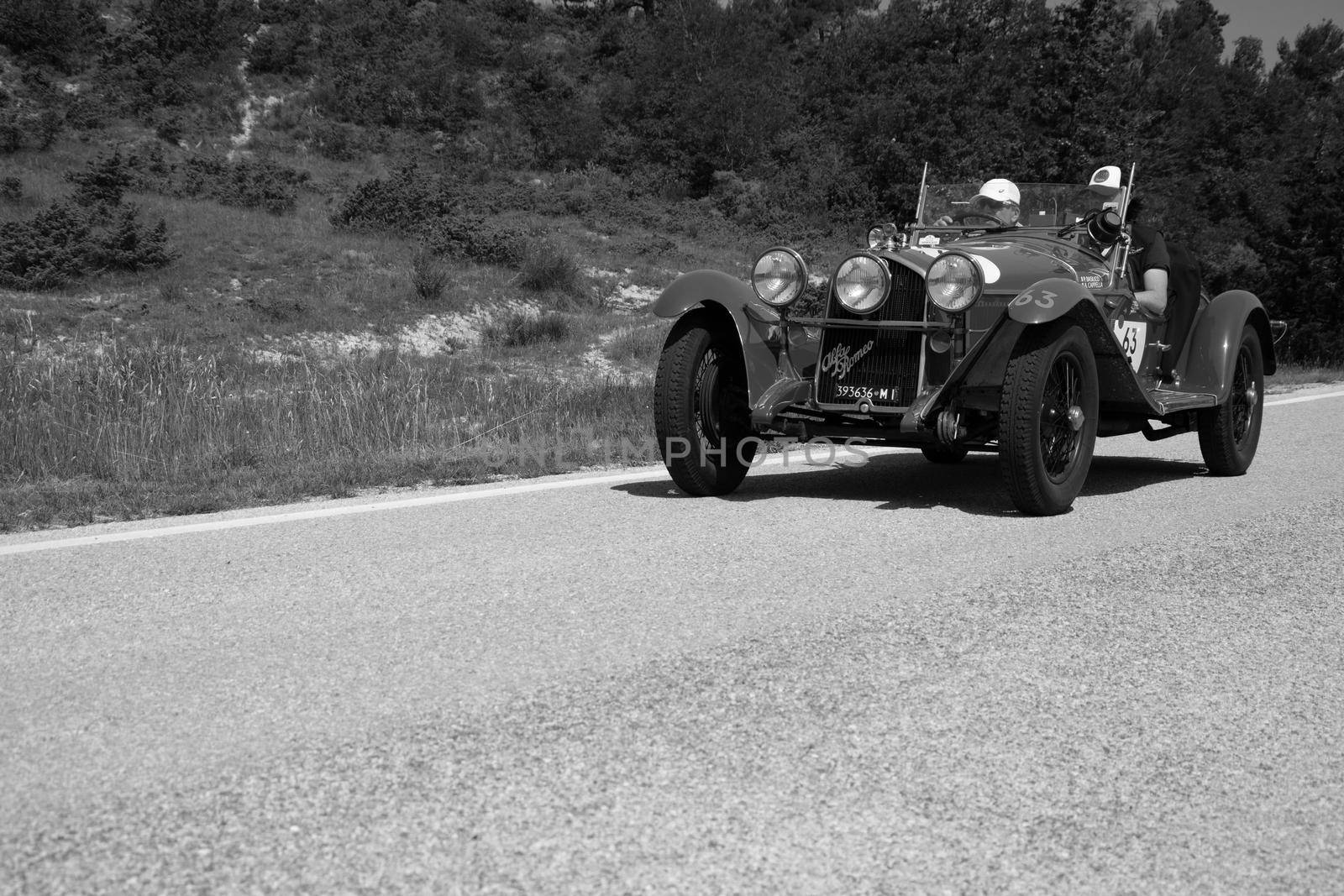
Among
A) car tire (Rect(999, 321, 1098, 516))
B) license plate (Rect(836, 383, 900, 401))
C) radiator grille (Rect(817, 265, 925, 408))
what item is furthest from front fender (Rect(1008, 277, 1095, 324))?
license plate (Rect(836, 383, 900, 401))

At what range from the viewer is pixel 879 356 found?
6.72m

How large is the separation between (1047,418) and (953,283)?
→ 2.62 feet

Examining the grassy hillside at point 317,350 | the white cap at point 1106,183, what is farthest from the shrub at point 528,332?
the white cap at point 1106,183

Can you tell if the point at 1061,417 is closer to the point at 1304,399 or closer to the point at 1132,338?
the point at 1132,338

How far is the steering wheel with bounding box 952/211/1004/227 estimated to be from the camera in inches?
320

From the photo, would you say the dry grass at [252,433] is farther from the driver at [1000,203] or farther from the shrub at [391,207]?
the shrub at [391,207]

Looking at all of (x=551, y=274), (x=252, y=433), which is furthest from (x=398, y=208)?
(x=252, y=433)

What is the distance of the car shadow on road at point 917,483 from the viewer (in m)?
6.79

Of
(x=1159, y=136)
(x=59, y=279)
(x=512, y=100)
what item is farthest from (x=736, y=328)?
(x=512, y=100)

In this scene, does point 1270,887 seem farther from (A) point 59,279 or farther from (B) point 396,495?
(A) point 59,279

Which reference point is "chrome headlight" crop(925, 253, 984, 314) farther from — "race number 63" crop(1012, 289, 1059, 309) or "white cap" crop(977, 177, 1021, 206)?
"white cap" crop(977, 177, 1021, 206)

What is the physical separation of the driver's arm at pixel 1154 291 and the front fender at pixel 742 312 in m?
2.47

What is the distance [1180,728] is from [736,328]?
388 cm

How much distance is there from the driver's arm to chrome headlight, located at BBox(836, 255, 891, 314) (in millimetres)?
2147
